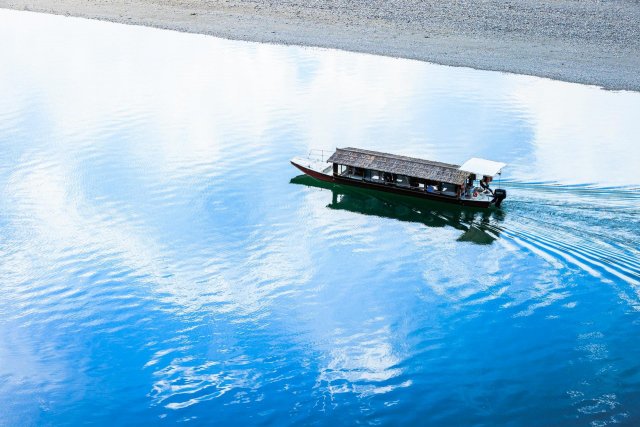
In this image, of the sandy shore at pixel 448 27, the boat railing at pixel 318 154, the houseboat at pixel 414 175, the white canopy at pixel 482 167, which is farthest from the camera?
the sandy shore at pixel 448 27

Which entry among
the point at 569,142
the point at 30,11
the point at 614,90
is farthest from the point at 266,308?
the point at 30,11

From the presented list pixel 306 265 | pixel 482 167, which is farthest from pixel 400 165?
pixel 306 265

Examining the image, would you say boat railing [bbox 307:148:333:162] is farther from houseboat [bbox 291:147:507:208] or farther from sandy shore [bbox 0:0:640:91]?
sandy shore [bbox 0:0:640:91]

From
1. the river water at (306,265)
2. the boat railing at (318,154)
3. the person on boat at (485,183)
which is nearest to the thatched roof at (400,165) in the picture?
the person on boat at (485,183)

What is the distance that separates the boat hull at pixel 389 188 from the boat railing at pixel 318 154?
1.51 m

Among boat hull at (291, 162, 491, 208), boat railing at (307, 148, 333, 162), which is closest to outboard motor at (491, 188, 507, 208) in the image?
boat hull at (291, 162, 491, 208)

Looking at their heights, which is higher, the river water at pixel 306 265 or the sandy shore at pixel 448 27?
the sandy shore at pixel 448 27

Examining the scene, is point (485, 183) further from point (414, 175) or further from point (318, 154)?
point (318, 154)

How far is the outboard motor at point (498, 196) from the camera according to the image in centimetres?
3284

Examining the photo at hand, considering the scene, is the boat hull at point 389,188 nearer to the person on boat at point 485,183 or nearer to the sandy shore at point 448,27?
the person on boat at point 485,183

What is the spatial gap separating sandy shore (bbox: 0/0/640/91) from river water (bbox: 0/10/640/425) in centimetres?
→ 628

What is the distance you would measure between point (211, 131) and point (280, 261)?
15.2m

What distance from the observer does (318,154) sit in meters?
38.9

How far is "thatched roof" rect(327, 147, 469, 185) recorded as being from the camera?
112 ft
